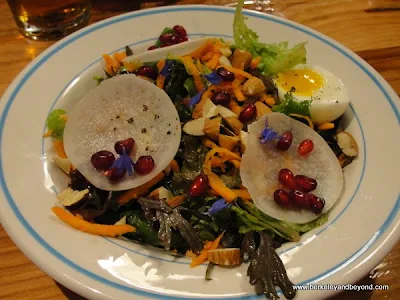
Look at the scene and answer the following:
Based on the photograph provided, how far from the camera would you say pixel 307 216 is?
1.79 metres

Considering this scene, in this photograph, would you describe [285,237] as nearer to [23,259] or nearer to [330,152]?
[330,152]

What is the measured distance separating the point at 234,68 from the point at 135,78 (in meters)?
0.52

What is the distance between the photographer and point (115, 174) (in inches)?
71.9

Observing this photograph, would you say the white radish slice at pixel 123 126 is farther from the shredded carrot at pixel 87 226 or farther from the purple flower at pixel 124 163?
the shredded carrot at pixel 87 226

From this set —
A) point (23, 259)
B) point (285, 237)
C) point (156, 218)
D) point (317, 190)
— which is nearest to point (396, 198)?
point (317, 190)

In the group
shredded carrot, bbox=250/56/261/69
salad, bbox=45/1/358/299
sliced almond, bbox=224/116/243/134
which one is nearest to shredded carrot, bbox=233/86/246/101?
salad, bbox=45/1/358/299

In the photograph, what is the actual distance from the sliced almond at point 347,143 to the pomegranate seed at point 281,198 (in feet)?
1.45

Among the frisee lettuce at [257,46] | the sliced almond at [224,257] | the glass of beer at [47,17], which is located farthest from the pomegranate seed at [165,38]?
the sliced almond at [224,257]

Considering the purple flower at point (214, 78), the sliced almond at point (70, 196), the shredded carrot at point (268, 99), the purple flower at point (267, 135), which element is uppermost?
the purple flower at point (214, 78)

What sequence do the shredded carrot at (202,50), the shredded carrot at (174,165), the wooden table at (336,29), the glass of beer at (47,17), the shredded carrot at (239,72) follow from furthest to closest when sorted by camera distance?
1. the glass of beer at (47,17)
2. the wooden table at (336,29)
3. the shredded carrot at (202,50)
4. the shredded carrot at (239,72)
5. the shredded carrot at (174,165)

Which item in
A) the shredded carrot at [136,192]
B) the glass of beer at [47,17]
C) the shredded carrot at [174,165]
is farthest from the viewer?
the glass of beer at [47,17]

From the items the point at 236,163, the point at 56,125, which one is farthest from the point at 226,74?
the point at 56,125

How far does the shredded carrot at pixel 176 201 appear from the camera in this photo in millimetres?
1854

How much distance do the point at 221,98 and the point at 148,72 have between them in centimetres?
42
